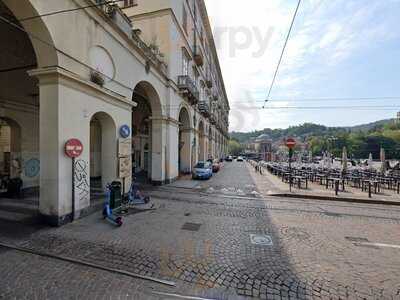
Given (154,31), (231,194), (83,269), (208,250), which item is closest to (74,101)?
(83,269)

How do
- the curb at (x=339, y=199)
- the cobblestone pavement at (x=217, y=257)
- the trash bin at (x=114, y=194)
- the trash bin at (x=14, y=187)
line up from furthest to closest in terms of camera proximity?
the curb at (x=339, y=199), the trash bin at (x=14, y=187), the trash bin at (x=114, y=194), the cobblestone pavement at (x=217, y=257)

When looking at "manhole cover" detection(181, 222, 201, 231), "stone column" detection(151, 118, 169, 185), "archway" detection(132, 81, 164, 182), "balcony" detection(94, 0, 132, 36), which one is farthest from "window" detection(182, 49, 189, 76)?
"manhole cover" detection(181, 222, 201, 231)

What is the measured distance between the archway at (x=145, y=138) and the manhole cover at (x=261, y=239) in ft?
32.2

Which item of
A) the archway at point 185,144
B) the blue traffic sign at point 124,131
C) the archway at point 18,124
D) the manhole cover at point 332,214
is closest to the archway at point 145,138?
the archway at point 185,144

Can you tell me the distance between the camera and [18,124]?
35.5 feet

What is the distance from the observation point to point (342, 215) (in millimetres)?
8578

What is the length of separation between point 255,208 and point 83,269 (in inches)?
271

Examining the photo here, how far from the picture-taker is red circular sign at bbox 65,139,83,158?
22.2 feet

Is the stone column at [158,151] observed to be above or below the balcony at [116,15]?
below

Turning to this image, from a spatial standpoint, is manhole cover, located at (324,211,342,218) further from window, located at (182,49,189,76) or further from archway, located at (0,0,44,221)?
window, located at (182,49,189,76)

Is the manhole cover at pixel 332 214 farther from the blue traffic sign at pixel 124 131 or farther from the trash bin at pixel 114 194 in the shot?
the blue traffic sign at pixel 124 131

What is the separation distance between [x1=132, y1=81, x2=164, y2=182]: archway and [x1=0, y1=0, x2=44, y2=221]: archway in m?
6.42

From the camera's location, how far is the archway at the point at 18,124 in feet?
29.3

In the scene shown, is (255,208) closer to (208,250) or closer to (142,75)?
(208,250)
